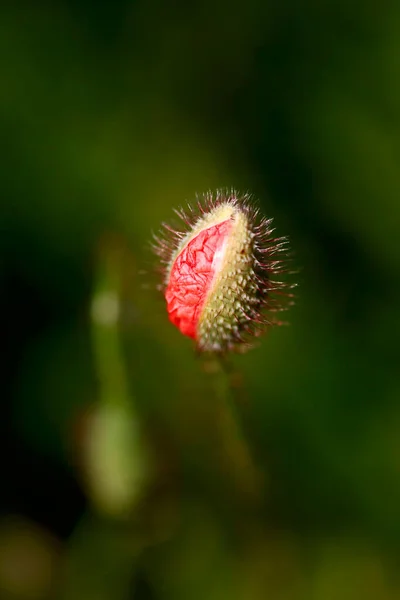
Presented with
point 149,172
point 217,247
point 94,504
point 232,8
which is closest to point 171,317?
point 217,247

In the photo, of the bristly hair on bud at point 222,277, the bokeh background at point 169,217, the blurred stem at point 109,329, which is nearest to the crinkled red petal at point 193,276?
the bristly hair on bud at point 222,277

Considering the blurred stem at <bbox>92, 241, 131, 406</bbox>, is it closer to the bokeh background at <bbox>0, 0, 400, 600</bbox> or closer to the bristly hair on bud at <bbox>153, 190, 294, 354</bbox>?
the bokeh background at <bbox>0, 0, 400, 600</bbox>

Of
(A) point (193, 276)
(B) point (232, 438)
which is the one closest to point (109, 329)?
(B) point (232, 438)

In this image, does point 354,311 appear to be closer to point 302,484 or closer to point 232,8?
point 302,484

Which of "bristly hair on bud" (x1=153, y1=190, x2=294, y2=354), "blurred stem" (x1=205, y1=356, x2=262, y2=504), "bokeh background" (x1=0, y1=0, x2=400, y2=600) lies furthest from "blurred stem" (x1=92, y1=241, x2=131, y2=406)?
"bristly hair on bud" (x1=153, y1=190, x2=294, y2=354)

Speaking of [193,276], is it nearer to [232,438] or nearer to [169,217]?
[232,438]

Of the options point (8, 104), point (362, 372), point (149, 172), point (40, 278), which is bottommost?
point (362, 372)
